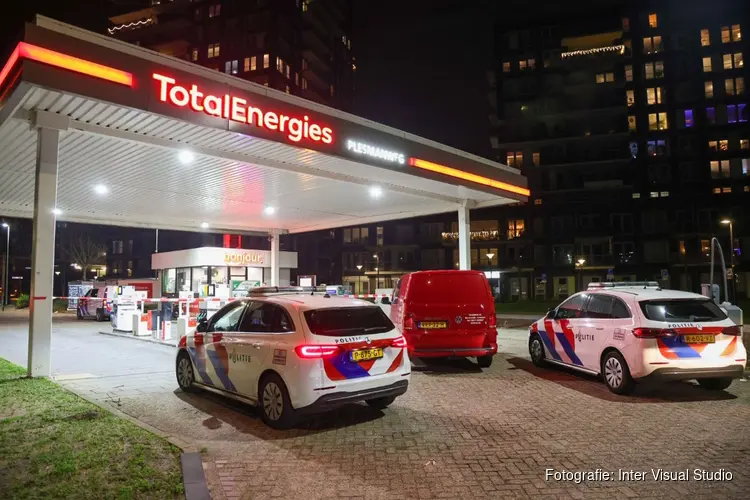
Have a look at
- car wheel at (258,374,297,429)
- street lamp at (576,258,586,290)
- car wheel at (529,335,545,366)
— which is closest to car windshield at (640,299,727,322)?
car wheel at (529,335,545,366)

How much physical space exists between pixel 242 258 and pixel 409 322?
2106 cm

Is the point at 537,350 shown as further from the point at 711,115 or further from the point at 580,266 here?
the point at 711,115

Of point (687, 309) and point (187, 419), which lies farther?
point (687, 309)

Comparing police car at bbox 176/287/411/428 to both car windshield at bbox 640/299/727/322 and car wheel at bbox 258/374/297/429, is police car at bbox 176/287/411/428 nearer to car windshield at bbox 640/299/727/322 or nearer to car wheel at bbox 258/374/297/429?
car wheel at bbox 258/374/297/429

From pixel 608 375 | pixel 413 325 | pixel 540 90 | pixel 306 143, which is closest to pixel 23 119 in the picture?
pixel 306 143

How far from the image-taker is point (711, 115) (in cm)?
5669

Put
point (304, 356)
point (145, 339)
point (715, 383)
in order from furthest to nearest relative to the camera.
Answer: point (145, 339), point (715, 383), point (304, 356)

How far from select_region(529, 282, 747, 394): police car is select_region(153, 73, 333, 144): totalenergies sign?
22.8 feet

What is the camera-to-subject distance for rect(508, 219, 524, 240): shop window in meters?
56.2

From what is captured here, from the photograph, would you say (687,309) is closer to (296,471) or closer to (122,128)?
(296,471)

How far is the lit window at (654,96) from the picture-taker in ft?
195

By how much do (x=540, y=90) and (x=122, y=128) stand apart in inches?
2205

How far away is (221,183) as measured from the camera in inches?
620

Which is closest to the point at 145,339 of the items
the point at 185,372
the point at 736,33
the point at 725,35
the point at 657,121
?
the point at 185,372
